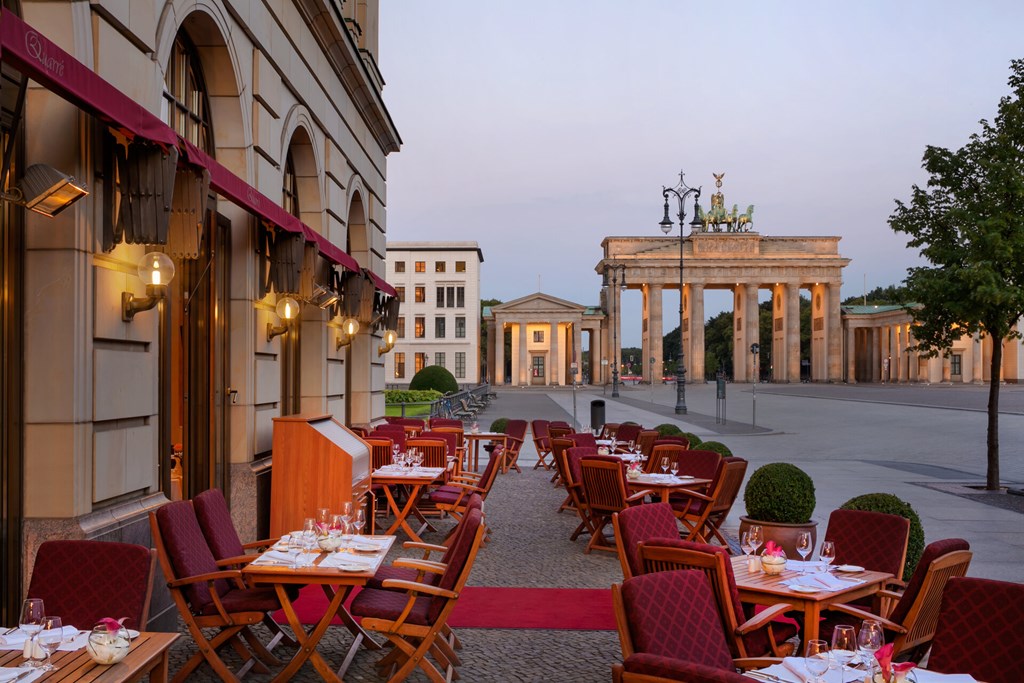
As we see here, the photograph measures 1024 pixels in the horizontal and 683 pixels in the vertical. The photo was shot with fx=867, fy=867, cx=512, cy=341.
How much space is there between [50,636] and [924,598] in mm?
4477

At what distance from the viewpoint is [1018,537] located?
11.2 metres

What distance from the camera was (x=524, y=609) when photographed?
794 cm

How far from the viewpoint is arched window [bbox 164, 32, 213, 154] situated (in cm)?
912

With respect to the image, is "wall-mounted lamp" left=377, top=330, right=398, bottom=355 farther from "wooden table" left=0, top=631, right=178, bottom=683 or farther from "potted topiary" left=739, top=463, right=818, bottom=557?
"wooden table" left=0, top=631, right=178, bottom=683

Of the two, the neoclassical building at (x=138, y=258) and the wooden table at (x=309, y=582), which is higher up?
the neoclassical building at (x=138, y=258)

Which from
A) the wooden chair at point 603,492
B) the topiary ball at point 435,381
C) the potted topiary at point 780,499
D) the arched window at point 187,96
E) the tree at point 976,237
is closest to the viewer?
the potted topiary at point 780,499

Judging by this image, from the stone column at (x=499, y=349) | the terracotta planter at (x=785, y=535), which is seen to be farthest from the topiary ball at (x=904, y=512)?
the stone column at (x=499, y=349)

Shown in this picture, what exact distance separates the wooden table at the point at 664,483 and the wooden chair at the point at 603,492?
15cm

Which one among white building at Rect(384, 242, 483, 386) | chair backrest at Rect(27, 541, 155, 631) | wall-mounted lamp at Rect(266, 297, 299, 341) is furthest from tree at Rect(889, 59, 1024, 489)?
white building at Rect(384, 242, 483, 386)

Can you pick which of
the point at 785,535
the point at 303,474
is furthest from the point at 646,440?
the point at 785,535

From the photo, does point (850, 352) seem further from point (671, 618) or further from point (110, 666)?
point (110, 666)

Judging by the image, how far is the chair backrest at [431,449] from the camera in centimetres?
1273

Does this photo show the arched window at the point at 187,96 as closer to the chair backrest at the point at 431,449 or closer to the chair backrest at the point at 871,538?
the chair backrest at the point at 431,449

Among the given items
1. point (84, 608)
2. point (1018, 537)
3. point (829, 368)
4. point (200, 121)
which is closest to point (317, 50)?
point (200, 121)
